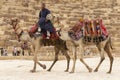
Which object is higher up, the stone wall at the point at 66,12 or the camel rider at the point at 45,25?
the camel rider at the point at 45,25

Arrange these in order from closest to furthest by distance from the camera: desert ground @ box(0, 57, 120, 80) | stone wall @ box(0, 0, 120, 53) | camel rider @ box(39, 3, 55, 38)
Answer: desert ground @ box(0, 57, 120, 80), camel rider @ box(39, 3, 55, 38), stone wall @ box(0, 0, 120, 53)

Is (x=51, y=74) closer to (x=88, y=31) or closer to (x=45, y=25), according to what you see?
(x=45, y=25)

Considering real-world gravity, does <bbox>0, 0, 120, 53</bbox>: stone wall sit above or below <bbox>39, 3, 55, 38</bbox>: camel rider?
below

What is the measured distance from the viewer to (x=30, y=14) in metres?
39.0

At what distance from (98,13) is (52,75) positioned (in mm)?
21643

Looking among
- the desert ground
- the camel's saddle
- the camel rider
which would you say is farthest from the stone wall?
the camel rider

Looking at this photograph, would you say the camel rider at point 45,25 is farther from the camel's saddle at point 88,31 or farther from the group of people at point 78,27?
the camel's saddle at point 88,31

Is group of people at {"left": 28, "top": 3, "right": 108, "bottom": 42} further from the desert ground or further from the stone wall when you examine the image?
the stone wall

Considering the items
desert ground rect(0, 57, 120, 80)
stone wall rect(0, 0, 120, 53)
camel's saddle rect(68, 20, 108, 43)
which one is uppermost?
camel's saddle rect(68, 20, 108, 43)

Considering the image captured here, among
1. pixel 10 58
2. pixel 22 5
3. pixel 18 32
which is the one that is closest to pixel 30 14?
pixel 22 5

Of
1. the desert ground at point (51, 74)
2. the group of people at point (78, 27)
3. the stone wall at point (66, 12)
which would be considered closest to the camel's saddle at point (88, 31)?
the group of people at point (78, 27)

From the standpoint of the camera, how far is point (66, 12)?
40.3 meters

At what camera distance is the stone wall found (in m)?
37.1

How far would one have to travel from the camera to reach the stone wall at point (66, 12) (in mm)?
37125
